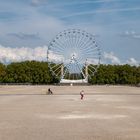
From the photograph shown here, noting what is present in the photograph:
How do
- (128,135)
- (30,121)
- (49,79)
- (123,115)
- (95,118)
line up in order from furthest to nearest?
(49,79) < (123,115) < (95,118) < (30,121) < (128,135)

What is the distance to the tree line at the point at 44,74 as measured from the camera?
599ft

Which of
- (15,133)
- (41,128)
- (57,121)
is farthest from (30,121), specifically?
(15,133)

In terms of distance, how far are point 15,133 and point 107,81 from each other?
164207 mm

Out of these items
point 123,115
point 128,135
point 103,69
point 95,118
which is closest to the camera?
point 128,135

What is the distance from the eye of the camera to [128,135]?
84.0 ft

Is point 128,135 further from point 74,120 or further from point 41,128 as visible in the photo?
point 74,120

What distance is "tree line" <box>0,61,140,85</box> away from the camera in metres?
182

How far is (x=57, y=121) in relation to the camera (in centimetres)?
3284

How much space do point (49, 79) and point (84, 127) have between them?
6049 inches

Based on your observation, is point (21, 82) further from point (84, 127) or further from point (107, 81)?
point (84, 127)

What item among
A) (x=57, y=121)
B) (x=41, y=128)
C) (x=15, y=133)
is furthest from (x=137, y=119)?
A: (x=15, y=133)

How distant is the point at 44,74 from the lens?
184500 mm

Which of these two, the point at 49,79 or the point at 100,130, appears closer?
the point at 100,130

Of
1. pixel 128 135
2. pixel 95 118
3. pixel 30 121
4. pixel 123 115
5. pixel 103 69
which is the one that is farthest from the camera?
pixel 103 69
